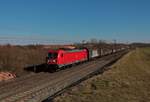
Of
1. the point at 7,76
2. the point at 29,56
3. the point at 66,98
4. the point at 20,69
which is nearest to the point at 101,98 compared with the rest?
the point at 66,98

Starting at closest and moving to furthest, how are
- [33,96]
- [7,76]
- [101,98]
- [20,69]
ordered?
[101,98]
[33,96]
[7,76]
[20,69]

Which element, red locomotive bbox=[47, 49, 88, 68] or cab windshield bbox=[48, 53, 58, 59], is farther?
cab windshield bbox=[48, 53, 58, 59]

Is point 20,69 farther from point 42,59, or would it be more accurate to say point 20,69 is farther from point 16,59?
point 42,59

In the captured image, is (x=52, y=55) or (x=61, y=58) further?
(x=61, y=58)

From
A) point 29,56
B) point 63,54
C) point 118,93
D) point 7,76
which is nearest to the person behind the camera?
point 118,93

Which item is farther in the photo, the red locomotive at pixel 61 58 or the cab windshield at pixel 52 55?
the cab windshield at pixel 52 55

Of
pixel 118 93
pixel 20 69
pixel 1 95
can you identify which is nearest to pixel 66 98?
pixel 118 93

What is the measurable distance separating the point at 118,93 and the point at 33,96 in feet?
19.0

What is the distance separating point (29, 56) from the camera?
53.2 metres

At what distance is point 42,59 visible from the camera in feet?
186

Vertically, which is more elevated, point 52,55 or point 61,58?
point 52,55

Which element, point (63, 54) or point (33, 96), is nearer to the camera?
point (33, 96)

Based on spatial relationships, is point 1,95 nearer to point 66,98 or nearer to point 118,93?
point 66,98

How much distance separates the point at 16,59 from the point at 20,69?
4810 millimetres
